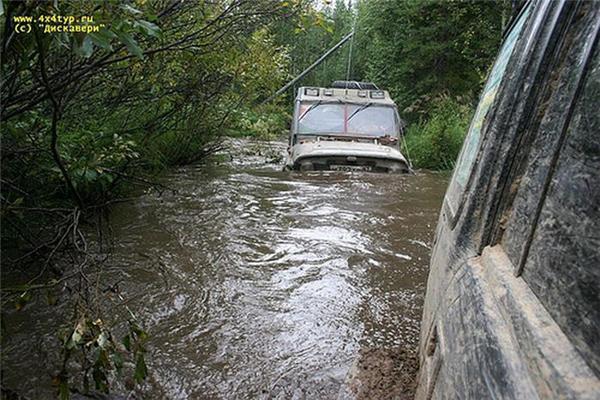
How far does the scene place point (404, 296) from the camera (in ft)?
11.2

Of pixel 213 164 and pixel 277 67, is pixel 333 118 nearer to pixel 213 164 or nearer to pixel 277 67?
pixel 277 67

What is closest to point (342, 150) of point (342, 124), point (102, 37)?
point (342, 124)

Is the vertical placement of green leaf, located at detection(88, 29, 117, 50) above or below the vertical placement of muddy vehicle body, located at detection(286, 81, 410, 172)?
above

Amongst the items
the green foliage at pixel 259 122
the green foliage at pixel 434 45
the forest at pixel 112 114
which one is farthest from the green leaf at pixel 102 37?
the green foliage at pixel 434 45

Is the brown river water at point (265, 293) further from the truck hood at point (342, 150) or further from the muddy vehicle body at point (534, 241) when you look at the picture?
the muddy vehicle body at point (534, 241)

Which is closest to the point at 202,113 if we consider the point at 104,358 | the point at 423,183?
the point at 423,183

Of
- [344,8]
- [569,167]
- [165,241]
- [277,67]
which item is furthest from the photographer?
[344,8]

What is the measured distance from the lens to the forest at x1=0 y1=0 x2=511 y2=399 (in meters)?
1.56

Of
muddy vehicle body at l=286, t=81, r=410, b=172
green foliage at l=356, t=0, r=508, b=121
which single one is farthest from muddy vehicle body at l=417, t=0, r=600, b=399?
green foliage at l=356, t=0, r=508, b=121

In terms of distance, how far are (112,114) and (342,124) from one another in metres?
3.90

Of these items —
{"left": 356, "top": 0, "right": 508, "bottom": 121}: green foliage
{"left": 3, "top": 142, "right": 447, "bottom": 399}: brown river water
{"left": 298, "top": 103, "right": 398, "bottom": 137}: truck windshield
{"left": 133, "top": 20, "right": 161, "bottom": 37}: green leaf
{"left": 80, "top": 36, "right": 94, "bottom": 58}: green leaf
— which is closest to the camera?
{"left": 80, "top": 36, "right": 94, "bottom": 58}: green leaf

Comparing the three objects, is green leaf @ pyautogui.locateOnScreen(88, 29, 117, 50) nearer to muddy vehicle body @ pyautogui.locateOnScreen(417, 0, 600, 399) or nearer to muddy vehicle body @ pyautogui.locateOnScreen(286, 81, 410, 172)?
muddy vehicle body @ pyautogui.locateOnScreen(417, 0, 600, 399)

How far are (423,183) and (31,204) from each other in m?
5.71

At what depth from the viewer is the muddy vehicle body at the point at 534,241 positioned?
66 cm
